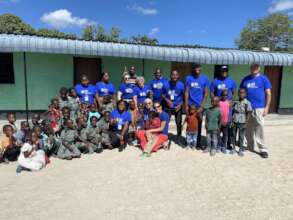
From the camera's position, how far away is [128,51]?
812cm

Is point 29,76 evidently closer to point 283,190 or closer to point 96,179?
point 96,179

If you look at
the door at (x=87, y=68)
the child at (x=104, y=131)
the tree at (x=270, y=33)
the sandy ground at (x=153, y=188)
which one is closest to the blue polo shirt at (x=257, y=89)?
the sandy ground at (x=153, y=188)

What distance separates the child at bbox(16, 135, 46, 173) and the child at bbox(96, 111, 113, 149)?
1.32 m

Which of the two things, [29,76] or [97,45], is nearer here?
[97,45]

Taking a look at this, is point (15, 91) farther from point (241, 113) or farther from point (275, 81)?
point (275, 81)

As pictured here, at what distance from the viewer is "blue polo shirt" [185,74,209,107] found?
5.38 metres

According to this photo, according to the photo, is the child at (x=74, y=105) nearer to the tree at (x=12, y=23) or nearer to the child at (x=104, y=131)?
the child at (x=104, y=131)

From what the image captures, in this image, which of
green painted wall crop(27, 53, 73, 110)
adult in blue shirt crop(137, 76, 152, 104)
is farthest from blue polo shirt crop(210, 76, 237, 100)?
green painted wall crop(27, 53, 73, 110)

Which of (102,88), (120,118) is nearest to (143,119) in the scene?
(120,118)

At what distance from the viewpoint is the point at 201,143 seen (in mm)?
6191

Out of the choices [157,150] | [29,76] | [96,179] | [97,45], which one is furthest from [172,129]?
[29,76]

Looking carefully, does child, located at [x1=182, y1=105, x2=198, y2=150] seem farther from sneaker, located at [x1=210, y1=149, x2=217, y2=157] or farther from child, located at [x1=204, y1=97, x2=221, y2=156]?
sneaker, located at [x1=210, y1=149, x2=217, y2=157]

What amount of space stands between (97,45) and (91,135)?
3636 millimetres

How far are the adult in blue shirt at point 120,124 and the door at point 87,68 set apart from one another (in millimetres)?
3889
